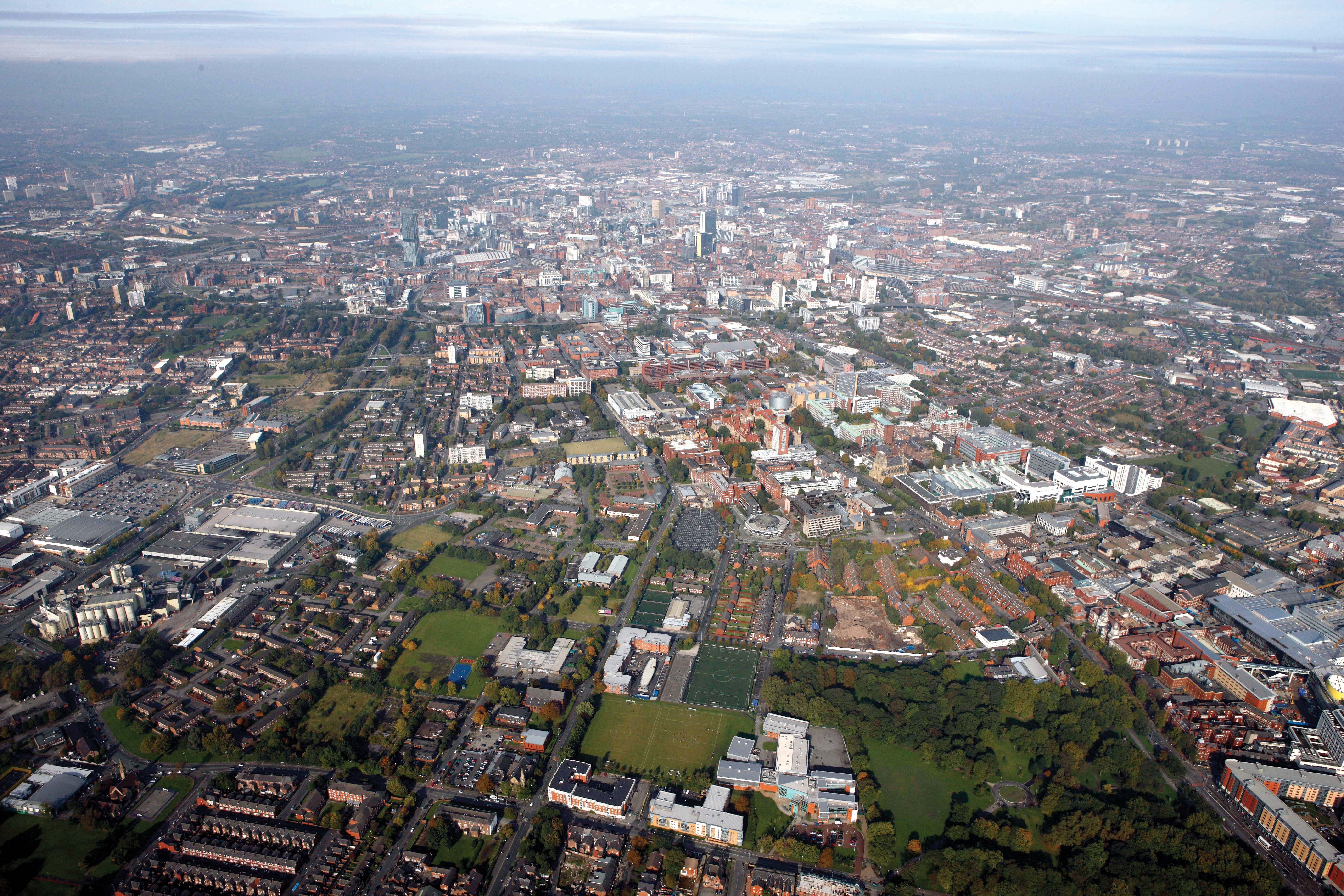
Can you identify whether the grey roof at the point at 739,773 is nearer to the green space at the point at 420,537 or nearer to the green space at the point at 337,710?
the green space at the point at 337,710

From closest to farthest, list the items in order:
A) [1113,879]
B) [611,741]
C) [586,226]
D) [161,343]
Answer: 1. [1113,879]
2. [611,741]
3. [161,343]
4. [586,226]

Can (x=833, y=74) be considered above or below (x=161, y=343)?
above

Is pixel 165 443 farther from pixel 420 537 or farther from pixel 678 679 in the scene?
pixel 678 679

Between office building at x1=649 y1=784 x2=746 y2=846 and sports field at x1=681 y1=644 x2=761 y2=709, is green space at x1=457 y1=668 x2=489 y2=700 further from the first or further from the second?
office building at x1=649 y1=784 x2=746 y2=846

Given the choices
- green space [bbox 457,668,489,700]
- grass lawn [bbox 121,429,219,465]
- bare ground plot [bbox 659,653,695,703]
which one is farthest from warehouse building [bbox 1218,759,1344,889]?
grass lawn [bbox 121,429,219,465]

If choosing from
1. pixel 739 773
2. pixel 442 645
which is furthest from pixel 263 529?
pixel 739 773

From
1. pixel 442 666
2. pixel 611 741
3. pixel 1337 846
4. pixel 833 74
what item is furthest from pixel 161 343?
pixel 833 74

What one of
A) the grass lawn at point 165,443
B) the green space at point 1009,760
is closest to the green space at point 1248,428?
the green space at point 1009,760

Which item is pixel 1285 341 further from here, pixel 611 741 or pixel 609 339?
pixel 611 741
